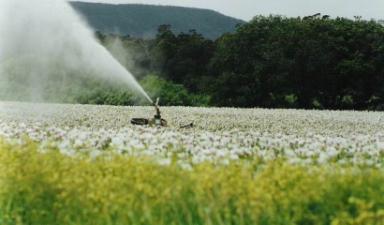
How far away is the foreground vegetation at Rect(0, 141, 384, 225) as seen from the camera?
359 inches

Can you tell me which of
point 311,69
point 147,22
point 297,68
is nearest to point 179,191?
point 311,69

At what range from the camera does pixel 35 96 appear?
204ft

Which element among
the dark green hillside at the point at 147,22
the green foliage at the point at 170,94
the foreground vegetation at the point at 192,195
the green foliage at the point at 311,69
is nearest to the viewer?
the foreground vegetation at the point at 192,195

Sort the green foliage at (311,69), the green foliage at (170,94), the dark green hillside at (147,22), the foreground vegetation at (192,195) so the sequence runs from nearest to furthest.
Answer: the foreground vegetation at (192,195)
the green foliage at (311,69)
the green foliage at (170,94)
the dark green hillside at (147,22)

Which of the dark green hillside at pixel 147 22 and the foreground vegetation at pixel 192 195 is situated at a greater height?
the dark green hillside at pixel 147 22

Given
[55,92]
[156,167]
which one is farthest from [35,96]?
[156,167]

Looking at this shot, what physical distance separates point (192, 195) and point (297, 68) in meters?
50.8

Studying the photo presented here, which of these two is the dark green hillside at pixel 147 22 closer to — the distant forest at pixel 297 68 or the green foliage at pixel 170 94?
the green foliage at pixel 170 94

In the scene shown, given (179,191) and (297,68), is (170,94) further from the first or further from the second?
(179,191)

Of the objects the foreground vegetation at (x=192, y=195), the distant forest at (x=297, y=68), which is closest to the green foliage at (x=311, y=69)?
the distant forest at (x=297, y=68)

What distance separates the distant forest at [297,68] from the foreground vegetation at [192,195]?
146ft

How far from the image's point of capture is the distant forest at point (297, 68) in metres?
58.8

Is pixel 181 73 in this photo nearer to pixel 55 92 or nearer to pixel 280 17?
pixel 280 17

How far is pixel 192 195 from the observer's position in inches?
381
